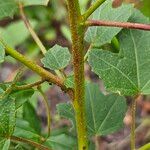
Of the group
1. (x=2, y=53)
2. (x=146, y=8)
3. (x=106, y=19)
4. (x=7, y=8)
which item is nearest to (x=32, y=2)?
(x=7, y=8)

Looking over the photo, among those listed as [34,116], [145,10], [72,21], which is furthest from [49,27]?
[72,21]

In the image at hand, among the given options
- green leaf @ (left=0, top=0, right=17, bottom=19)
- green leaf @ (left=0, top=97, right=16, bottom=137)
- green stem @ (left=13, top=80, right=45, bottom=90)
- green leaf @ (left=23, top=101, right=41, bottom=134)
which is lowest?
green leaf @ (left=23, top=101, right=41, bottom=134)

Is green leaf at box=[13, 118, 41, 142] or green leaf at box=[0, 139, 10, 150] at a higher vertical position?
green leaf at box=[0, 139, 10, 150]

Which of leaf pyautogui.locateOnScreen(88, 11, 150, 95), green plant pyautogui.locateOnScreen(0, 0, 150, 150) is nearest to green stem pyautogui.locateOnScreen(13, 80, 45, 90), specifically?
green plant pyautogui.locateOnScreen(0, 0, 150, 150)

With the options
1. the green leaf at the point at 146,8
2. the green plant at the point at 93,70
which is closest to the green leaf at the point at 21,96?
the green plant at the point at 93,70

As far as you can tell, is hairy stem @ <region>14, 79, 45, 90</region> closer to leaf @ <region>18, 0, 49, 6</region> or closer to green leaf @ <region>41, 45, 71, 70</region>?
green leaf @ <region>41, 45, 71, 70</region>

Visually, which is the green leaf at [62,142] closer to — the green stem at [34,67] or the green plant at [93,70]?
the green plant at [93,70]
